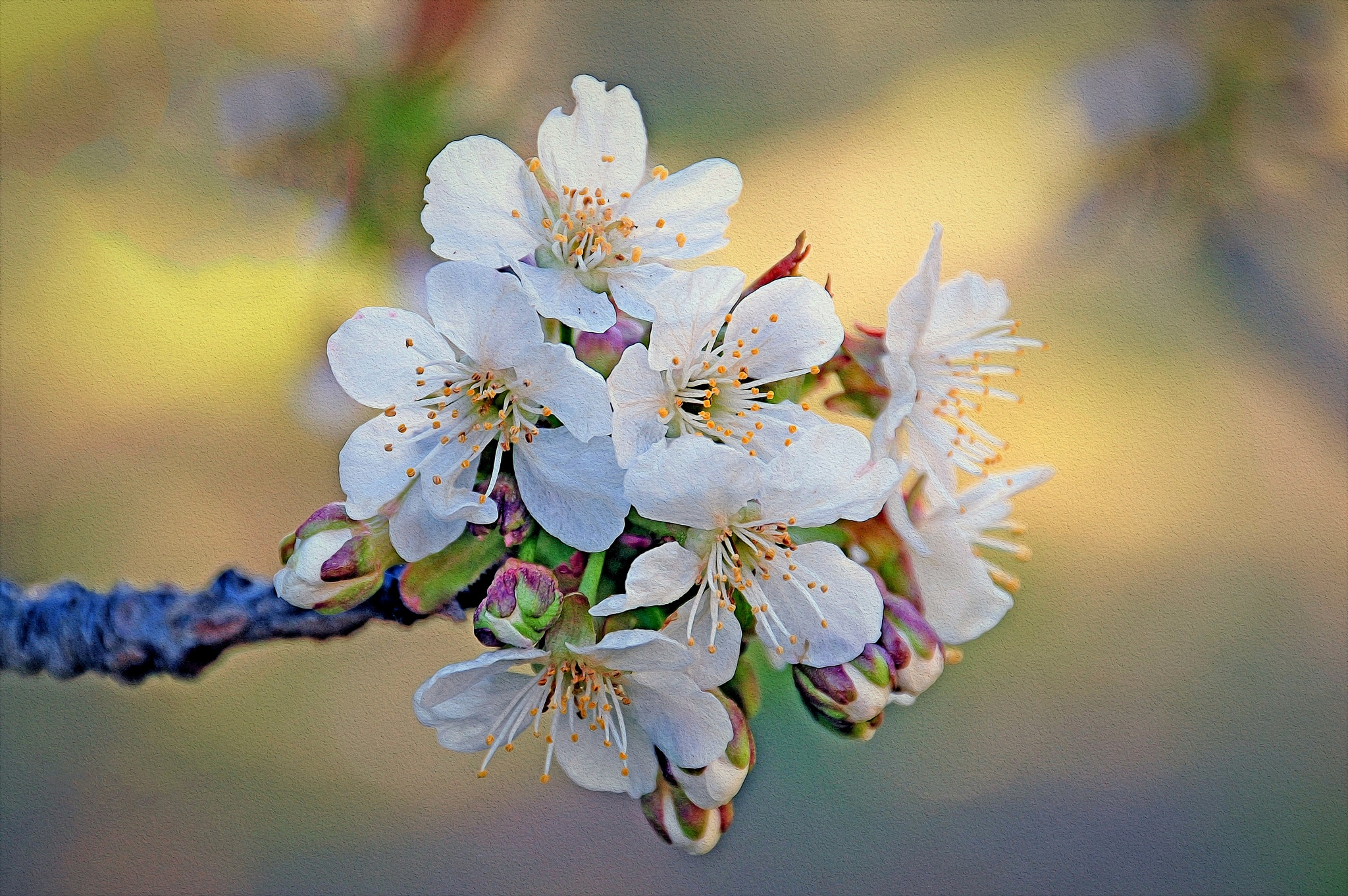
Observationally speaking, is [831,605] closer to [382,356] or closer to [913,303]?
[913,303]

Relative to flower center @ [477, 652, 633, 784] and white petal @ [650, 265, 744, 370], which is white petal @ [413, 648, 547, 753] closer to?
flower center @ [477, 652, 633, 784]

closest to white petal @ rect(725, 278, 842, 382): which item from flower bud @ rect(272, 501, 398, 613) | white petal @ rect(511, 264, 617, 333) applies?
white petal @ rect(511, 264, 617, 333)

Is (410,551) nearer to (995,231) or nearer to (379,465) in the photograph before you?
(379,465)

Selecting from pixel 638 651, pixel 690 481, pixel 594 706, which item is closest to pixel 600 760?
pixel 594 706

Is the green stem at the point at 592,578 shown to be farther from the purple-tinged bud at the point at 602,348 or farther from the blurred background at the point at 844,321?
the blurred background at the point at 844,321

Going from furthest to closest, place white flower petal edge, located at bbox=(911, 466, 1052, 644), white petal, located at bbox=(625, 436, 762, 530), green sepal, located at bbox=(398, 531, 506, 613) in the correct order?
white flower petal edge, located at bbox=(911, 466, 1052, 644) < green sepal, located at bbox=(398, 531, 506, 613) < white petal, located at bbox=(625, 436, 762, 530)

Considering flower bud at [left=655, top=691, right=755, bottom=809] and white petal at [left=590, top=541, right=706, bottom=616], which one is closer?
white petal at [left=590, top=541, right=706, bottom=616]

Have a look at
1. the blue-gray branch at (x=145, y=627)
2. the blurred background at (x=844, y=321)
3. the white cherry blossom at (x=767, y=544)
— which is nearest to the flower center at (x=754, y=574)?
the white cherry blossom at (x=767, y=544)
